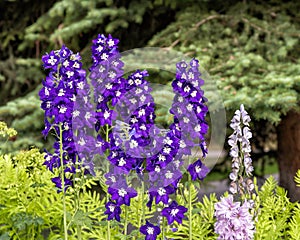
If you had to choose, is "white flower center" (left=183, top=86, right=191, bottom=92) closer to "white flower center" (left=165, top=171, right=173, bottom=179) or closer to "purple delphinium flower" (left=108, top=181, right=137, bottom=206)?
"white flower center" (left=165, top=171, right=173, bottom=179)

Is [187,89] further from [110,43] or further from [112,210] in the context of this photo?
[112,210]

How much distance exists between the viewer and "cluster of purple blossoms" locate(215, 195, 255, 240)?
2.27 meters

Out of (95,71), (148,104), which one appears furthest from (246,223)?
(95,71)

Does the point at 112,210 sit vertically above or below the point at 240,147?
below

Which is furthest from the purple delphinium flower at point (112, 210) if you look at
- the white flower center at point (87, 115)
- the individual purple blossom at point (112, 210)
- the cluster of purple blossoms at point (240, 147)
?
the cluster of purple blossoms at point (240, 147)

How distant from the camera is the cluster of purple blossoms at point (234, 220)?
227 cm

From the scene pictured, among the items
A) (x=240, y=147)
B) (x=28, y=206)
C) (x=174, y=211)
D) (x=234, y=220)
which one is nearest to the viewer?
(x=234, y=220)

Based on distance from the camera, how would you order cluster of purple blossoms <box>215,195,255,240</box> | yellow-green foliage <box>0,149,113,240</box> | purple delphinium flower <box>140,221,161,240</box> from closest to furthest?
cluster of purple blossoms <box>215,195,255,240</box>
purple delphinium flower <box>140,221,161,240</box>
yellow-green foliage <box>0,149,113,240</box>

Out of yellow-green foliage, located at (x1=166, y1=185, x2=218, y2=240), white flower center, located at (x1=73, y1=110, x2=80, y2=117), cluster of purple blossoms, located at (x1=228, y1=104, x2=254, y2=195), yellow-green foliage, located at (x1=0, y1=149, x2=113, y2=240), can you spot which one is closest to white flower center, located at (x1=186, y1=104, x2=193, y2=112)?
cluster of purple blossoms, located at (x1=228, y1=104, x2=254, y2=195)

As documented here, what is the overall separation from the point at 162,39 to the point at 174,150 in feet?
10.4

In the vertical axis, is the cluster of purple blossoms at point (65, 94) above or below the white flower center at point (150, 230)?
above

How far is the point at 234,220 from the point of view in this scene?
2.27 m

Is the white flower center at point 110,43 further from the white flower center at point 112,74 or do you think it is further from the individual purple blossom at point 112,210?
the individual purple blossom at point 112,210

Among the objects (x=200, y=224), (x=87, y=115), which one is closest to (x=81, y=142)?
(x=87, y=115)
